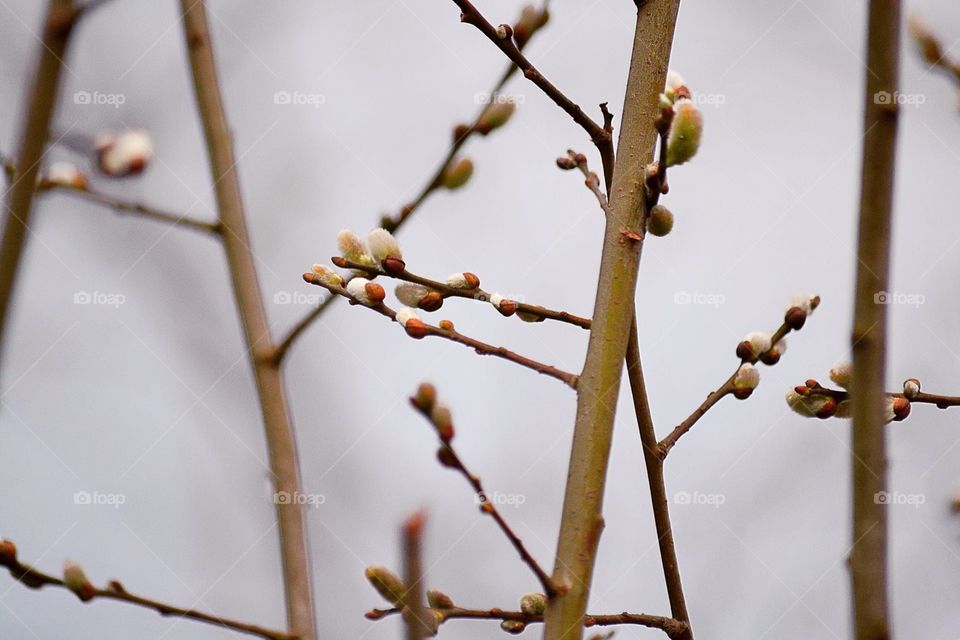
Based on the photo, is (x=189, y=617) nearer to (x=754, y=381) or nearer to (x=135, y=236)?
(x=754, y=381)

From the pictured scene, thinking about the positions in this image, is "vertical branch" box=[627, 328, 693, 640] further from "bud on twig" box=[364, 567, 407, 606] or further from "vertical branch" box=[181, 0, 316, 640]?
"vertical branch" box=[181, 0, 316, 640]

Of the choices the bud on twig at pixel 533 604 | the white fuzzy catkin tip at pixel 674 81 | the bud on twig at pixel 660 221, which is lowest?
the bud on twig at pixel 533 604

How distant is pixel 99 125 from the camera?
2479 millimetres

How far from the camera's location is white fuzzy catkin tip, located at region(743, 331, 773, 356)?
48.8 inches

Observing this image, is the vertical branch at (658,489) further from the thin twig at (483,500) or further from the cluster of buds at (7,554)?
the cluster of buds at (7,554)

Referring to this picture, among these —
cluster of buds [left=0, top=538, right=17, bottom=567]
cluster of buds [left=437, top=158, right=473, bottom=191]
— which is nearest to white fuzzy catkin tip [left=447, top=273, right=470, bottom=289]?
cluster of buds [left=437, top=158, right=473, bottom=191]

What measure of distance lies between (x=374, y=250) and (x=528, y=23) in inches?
30.0

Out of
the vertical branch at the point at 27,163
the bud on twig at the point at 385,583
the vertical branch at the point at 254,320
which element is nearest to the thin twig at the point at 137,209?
the vertical branch at the point at 254,320

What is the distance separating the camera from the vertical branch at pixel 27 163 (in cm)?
119

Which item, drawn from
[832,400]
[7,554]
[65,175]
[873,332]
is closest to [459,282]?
[832,400]

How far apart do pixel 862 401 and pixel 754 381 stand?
2.04 feet

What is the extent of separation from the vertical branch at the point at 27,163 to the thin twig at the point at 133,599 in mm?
412

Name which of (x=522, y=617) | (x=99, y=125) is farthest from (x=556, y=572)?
(x=99, y=125)

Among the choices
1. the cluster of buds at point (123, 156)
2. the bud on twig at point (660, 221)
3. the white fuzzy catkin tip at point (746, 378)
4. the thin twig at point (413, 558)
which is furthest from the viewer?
the cluster of buds at point (123, 156)
